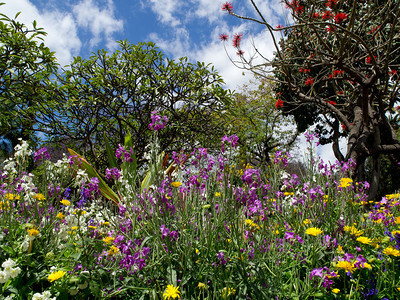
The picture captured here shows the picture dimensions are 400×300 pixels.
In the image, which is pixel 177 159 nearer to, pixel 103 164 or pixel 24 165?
pixel 24 165

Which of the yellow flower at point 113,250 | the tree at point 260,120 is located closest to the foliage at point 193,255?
the yellow flower at point 113,250

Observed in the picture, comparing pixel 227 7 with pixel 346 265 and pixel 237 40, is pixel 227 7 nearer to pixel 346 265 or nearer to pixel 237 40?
pixel 237 40

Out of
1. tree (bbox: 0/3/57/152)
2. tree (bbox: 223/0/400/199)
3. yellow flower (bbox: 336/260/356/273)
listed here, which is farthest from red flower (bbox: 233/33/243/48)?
yellow flower (bbox: 336/260/356/273)

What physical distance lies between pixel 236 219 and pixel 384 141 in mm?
9115

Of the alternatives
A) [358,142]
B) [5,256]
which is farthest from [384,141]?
[5,256]

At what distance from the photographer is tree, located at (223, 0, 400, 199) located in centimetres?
441

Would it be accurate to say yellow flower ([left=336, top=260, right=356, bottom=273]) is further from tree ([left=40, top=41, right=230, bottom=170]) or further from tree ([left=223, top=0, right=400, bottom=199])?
tree ([left=40, top=41, right=230, bottom=170])

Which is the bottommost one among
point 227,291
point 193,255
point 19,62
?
point 227,291

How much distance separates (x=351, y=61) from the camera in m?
5.50

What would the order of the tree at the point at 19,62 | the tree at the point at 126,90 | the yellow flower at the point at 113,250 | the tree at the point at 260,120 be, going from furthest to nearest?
1. the tree at the point at 260,120
2. the tree at the point at 126,90
3. the tree at the point at 19,62
4. the yellow flower at the point at 113,250

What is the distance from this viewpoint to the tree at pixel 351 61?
14.5 feet

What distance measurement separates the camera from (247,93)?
60.4ft

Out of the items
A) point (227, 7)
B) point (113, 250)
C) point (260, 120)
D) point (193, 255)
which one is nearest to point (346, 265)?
point (193, 255)

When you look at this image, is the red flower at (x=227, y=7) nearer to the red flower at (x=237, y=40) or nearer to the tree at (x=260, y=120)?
the red flower at (x=237, y=40)
